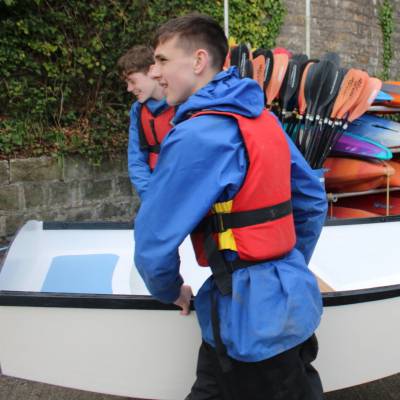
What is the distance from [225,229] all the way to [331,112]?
2.29 meters

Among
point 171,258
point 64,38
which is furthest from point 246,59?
point 171,258

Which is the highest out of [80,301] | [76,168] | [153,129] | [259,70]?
[259,70]

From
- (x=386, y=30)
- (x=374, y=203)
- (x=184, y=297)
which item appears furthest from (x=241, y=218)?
(x=386, y=30)

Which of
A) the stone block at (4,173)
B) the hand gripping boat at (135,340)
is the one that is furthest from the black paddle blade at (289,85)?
the stone block at (4,173)

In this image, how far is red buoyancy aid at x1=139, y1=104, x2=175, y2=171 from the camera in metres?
2.64

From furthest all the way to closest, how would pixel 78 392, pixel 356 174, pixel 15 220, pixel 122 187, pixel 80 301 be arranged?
pixel 122 187 → pixel 15 220 → pixel 356 174 → pixel 78 392 → pixel 80 301

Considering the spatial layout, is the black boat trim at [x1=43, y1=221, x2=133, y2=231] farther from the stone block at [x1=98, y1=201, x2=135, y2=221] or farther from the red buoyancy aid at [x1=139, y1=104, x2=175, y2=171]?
the stone block at [x1=98, y1=201, x2=135, y2=221]

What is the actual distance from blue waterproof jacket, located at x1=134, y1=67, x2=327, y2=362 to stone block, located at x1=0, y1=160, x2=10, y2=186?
2952 millimetres

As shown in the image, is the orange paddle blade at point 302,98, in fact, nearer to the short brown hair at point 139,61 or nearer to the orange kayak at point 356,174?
the orange kayak at point 356,174

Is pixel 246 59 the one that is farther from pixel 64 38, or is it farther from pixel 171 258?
pixel 171 258

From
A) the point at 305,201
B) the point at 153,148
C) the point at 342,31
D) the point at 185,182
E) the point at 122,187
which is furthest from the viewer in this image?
the point at 342,31

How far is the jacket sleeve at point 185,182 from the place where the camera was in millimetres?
1118

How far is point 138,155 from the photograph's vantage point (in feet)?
8.99

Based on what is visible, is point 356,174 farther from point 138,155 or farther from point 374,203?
point 138,155
